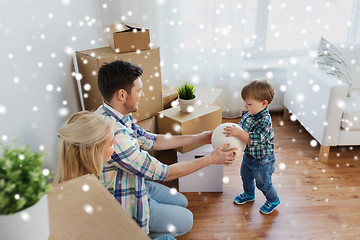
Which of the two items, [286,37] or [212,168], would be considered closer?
Result: [212,168]

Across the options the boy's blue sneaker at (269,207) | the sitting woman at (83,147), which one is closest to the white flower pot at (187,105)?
the boy's blue sneaker at (269,207)

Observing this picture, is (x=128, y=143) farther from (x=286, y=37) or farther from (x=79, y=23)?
(x=286, y=37)

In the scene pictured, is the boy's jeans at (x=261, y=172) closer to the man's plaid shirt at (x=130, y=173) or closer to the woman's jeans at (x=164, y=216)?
the woman's jeans at (x=164, y=216)

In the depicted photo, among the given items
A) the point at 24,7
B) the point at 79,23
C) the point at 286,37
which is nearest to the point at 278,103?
the point at 286,37

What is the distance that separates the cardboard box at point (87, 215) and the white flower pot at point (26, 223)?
0.20 feet

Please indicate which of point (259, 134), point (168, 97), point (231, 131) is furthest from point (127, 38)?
point (259, 134)

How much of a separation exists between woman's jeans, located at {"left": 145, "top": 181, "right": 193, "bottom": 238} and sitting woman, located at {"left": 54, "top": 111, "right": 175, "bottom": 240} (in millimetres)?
324

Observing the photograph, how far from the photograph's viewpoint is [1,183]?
50cm

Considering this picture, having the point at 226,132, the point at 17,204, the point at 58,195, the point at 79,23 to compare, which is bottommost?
the point at 226,132

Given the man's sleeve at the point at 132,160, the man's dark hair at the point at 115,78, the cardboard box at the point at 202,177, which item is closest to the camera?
the man's sleeve at the point at 132,160

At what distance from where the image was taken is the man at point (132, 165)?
4.33 ft

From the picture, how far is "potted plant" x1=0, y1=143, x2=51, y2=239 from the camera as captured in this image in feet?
1.70

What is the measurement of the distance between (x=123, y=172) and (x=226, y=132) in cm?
55

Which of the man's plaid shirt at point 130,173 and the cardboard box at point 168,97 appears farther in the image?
the cardboard box at point 168,97
